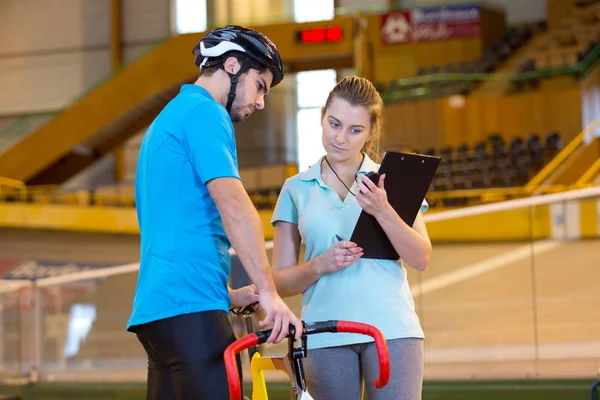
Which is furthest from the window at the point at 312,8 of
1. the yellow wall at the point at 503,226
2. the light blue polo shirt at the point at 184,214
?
the light blue polo shirt at the point at 184,214

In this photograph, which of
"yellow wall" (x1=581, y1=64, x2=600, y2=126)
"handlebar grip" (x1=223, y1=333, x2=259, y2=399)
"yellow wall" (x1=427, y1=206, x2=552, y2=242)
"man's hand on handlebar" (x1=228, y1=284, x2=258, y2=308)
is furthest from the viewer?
"yellow wall" (x1=581, y1=64, x2=600, y2=126)

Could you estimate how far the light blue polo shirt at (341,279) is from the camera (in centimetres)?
215

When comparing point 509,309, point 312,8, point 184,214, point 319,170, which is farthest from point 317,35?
point 184,214

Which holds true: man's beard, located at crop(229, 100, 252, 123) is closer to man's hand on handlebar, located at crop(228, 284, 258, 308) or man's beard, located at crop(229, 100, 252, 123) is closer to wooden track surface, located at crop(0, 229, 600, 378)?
man's hand on handlebar, located at crop(228, 284, 258, 308)

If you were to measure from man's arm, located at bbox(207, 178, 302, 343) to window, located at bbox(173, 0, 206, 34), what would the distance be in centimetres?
1834

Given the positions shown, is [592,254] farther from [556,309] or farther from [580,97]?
[580,97]

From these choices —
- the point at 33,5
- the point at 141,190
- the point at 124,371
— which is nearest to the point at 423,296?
the point at 124,371

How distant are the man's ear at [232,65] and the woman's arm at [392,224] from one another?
0.42 metres

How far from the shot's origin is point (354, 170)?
2.31 meters

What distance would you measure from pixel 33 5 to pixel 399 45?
884 cm

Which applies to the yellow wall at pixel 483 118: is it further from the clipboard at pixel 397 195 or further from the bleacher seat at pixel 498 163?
the clipboard at pixel 397 195

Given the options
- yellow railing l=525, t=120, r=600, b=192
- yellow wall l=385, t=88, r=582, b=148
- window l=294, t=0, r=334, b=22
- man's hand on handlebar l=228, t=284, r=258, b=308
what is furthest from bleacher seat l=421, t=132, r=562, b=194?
man's hand on handlebar l=228, t=284, r=258, b=308

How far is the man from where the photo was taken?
181 centimetres

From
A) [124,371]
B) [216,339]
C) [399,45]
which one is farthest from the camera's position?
[399,45]
